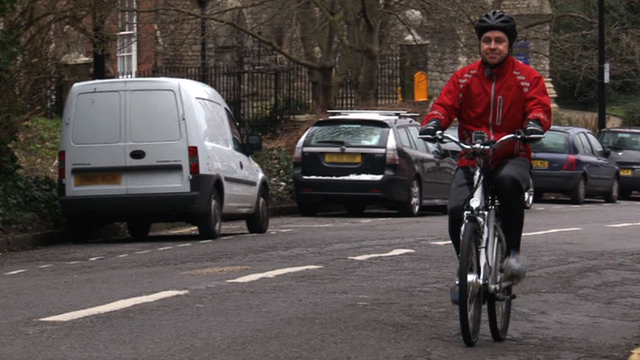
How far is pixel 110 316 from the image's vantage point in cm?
873

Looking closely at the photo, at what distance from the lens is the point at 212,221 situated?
16.0 m

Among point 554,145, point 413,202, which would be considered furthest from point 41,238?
point 554,145

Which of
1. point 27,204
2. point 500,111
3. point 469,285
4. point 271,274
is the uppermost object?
point 500,111

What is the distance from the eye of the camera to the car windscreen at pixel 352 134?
69.7ft

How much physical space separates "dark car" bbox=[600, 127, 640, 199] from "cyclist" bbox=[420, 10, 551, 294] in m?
24.9

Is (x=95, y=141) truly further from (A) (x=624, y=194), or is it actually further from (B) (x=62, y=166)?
(A) (x=624, y=194)

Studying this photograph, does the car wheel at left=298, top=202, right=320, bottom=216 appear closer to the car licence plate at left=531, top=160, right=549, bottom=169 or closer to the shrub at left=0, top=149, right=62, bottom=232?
the shrub at left=0, top=149, right=62, bottom=232

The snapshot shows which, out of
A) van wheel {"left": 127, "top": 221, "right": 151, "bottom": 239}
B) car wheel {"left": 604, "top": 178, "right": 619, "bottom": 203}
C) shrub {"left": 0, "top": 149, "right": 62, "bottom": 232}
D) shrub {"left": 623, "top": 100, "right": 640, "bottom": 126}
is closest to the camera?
shrub {"left": 0, "top": 149, "right": 62, "bottom": 232}

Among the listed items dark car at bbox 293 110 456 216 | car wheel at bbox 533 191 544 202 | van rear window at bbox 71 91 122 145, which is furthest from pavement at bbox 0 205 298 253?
car wheel at bbox 533 191 544 202

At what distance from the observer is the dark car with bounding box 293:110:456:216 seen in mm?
21125

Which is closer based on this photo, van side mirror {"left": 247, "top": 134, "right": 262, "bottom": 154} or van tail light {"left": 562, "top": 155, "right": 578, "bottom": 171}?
van side mirror {"left": 247, "top": 134, "right": 262, "bottom": 154}

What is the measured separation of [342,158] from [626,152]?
13.4m

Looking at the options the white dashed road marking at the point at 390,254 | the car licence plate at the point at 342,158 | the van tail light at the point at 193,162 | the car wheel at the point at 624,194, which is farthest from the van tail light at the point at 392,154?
the car wheel at the point at 624,194

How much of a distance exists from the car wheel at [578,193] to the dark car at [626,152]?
424cm
